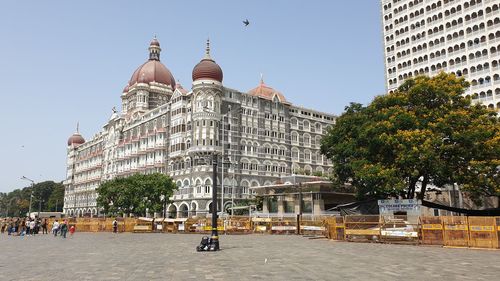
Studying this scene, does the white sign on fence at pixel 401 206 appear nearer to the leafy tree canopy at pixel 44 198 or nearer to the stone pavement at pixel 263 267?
the stone pavement at pixel 263 267

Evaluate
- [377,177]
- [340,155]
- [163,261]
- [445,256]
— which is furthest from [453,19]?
[163,261]

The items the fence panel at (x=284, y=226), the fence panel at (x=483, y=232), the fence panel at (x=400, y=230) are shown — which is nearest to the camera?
the fence panel at (x=483, y=232)

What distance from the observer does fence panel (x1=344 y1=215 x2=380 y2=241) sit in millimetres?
25781

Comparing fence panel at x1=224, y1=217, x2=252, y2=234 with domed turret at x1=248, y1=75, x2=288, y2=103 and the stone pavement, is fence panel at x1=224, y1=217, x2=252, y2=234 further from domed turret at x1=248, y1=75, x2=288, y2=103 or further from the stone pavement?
domed turret at x1=248, y1=75, x2=288, y2=103

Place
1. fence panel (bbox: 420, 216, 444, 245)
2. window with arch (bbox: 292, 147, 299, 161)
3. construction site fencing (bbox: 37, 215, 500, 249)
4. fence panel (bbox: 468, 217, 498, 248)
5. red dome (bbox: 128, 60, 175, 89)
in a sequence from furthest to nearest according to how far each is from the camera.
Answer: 1. red dome (bbox: 128, 60, 175, 89)
2. window with arch (bbox: 292, 147, 299, 161)
3. fence panel (bbox: 420, 216, 444, 245)
4. construction site fencing (bbox: 37, 215, 500, 249)
5. fence panel (bbox: 468, 217, 498, 248)

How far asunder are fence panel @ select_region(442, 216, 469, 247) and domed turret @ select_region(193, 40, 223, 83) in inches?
1937

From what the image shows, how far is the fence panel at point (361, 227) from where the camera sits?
25.8 m

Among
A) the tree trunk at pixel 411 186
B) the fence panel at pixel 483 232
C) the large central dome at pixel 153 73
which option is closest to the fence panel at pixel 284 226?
the tree trunk at pixel 411 186

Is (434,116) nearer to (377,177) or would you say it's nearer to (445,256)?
(377,177)

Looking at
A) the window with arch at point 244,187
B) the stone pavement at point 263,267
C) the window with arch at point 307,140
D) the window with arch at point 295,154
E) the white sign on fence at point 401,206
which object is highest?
the window with arch at point 307,140

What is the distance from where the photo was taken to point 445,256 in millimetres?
17078

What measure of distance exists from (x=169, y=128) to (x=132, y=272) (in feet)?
203

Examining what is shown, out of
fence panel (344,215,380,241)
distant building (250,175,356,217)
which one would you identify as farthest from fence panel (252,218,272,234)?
fence panel (344,215,380,241)

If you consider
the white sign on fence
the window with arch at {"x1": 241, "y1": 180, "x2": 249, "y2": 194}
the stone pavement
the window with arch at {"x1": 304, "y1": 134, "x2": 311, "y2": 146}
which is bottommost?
the stone pavement
